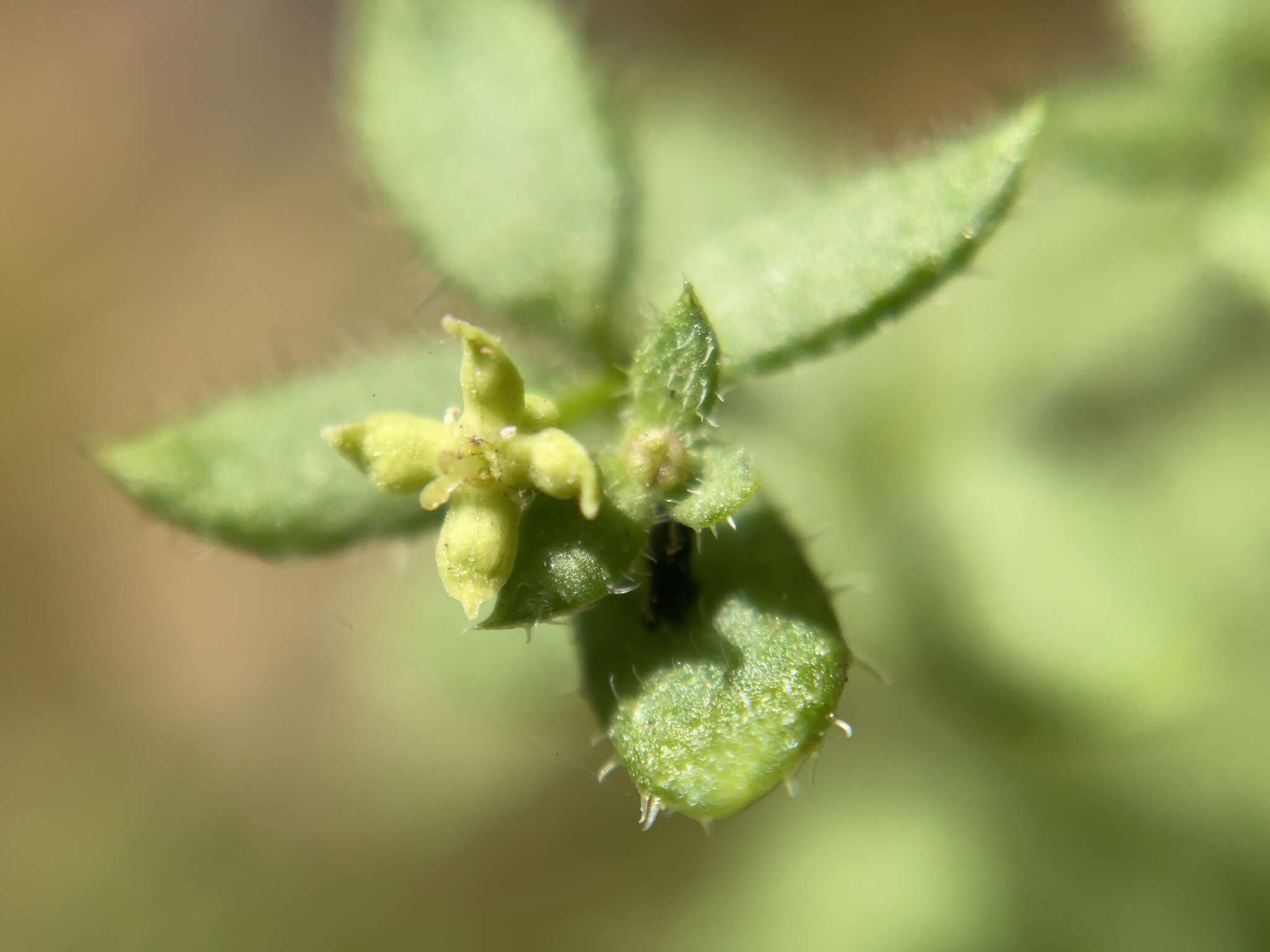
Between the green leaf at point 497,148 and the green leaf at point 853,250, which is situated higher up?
the green leaf at point 497,148

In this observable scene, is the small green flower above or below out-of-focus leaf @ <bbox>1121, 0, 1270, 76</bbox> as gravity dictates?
below

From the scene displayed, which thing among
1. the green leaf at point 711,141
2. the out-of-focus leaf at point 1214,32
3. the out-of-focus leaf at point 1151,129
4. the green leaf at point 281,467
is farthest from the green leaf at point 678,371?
the green leaf at point 711,141

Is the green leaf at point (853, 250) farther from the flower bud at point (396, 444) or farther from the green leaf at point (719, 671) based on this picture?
the flower bud at point (396, 444)

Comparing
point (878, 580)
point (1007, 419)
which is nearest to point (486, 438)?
point (878, 580)

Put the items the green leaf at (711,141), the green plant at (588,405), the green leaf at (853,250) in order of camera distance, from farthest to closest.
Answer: the green leaf at (711,141), the green leaf at (853,250), the green plant at (588,405)

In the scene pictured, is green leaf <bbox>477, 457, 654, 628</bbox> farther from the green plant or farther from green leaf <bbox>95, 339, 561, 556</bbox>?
green leaf <bbox>95, 339, 561, 556</bbox>

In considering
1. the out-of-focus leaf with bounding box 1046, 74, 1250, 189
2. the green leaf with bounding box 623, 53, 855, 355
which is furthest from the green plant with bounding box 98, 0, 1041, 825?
the green leaf with bounding box 623, 53, 855, 355
